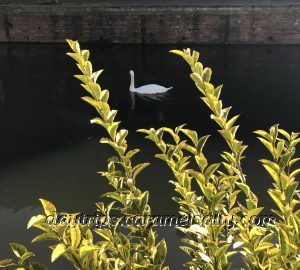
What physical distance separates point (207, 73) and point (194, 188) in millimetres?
4632

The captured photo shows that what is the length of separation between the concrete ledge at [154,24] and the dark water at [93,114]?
46cm

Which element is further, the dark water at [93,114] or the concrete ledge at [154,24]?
the concrete ledge at [154,24]

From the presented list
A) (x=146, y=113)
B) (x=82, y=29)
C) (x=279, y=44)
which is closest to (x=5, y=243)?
(x=146, y=113)

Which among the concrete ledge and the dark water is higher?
the concrete ledge

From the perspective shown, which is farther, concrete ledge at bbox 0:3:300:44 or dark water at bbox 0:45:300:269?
concrete ledge at bbox 0:3:300:44

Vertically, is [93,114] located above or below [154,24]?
below

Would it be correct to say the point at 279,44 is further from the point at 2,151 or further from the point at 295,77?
the point at 2,151

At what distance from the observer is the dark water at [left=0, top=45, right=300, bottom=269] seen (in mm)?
6449

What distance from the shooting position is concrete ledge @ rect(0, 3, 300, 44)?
15.0 meters

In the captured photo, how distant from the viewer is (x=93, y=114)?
32.6 feet

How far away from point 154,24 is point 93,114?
6.80 m

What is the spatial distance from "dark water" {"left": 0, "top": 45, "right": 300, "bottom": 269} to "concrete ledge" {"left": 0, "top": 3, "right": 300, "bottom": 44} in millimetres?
457

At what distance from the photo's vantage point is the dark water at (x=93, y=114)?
645 cm

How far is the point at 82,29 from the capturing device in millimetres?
15883
